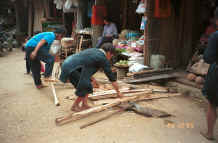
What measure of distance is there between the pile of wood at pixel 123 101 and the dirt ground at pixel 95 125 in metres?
0.10

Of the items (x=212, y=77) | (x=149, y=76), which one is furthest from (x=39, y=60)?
(x=212, y=77)

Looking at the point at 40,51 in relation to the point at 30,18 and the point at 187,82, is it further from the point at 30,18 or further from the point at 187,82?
the point at 30,18

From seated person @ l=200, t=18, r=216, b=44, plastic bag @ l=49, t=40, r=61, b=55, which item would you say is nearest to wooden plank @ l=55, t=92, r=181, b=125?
seated person @ l=200, t=18, r=216, b=44

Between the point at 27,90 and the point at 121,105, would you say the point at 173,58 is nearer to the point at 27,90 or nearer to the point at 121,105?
the point at 121,105

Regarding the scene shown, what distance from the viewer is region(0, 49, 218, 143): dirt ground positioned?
320cm

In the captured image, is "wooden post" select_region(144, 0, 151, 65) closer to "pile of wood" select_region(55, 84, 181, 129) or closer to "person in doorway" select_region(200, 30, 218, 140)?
"pile of wood" select_region(55, 84, 181, 129)

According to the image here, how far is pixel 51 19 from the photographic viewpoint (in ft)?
44.4

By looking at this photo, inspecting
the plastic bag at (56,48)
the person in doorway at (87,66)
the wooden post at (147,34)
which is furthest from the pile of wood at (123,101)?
the plastic bag at (56,48)

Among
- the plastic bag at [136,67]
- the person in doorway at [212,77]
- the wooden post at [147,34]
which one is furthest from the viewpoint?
the wooden post at [147,34]

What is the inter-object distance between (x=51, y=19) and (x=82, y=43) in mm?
5020

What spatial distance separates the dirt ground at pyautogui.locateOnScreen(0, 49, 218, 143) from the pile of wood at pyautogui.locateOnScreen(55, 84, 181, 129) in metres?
0.10

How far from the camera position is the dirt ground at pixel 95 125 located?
10.5ft

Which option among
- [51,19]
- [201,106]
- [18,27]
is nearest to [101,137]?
[201,106]

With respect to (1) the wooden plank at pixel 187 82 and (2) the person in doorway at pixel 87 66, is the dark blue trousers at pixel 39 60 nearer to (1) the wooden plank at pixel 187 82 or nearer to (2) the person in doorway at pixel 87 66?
(2) the person in doorway at pixel 87 66
